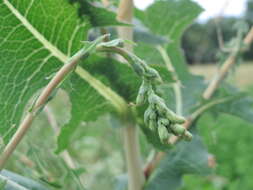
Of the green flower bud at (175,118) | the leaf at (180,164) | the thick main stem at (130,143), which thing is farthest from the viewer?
the leaf at (180,164)

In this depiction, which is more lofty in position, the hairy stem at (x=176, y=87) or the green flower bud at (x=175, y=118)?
the green flower bud at (x=175, y=118)

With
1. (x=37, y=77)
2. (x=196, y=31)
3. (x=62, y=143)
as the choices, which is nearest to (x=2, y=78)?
(x=37, y=77)

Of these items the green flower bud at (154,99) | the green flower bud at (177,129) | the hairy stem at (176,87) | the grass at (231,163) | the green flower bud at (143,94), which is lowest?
the grass at (231,163)

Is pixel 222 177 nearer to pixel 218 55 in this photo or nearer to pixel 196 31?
pixel 218 55

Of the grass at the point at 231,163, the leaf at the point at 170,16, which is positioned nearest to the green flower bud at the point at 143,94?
the leaf at the point at 170,16

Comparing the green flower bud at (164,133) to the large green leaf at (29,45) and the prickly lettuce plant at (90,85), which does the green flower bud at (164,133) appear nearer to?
the prickly lettuce plant at (90,85)

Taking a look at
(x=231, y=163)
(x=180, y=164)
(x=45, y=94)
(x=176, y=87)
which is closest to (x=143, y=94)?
(x=45, y=94)

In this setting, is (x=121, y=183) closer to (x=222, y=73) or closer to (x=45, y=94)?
→ (x=222, y=73)
